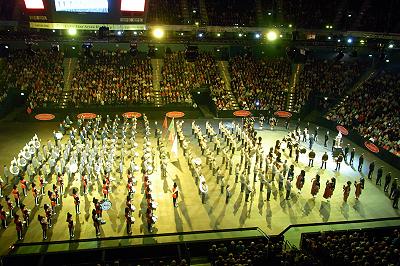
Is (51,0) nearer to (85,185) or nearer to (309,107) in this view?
(85,185)

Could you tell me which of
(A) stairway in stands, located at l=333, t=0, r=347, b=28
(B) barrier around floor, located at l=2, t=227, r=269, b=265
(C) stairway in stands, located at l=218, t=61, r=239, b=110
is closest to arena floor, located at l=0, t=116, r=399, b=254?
(B) barrier around floor, located at l=2, t=227, r=269, b=265

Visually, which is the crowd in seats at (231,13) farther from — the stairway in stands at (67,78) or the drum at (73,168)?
the drum at (73,168)

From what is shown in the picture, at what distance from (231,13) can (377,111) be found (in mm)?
18474

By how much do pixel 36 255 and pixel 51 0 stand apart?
41.2ft

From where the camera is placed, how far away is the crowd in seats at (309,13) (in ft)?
142

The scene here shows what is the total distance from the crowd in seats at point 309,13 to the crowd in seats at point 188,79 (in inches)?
393

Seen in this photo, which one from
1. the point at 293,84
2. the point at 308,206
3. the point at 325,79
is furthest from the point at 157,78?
the point at 308,206

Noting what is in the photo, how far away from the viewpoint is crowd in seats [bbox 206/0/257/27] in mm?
42219

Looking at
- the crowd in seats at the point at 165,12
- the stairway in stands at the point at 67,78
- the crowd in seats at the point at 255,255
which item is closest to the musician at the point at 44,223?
the crowd in seats at the point at 255,255

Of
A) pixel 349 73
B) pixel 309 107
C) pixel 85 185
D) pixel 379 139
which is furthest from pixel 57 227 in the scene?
pixel 349 73

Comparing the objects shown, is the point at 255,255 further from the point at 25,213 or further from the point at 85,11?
the point at 85,11

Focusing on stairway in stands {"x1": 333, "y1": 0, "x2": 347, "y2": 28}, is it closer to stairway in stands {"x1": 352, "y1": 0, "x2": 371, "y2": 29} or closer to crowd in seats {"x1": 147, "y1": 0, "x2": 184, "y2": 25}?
stairway in stands {"x1": 352, "y1": 0, "x2": 371, "y2": 29}

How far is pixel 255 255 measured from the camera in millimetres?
13883

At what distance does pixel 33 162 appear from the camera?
74.3 ft
